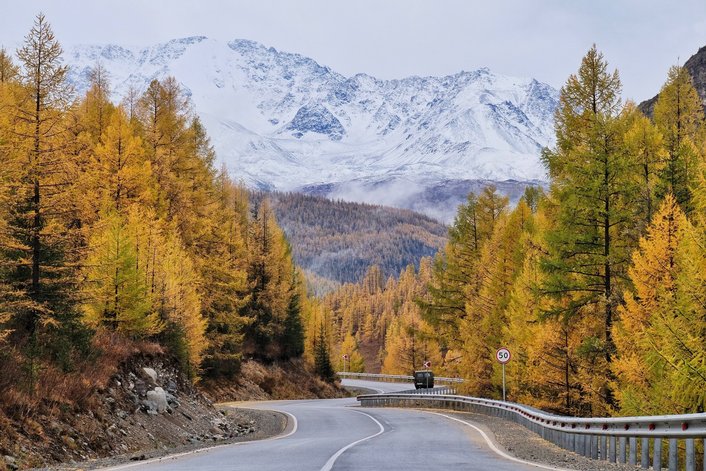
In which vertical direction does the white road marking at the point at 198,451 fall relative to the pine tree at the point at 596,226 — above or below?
below

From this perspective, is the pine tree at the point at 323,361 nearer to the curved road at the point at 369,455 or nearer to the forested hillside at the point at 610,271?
the forested hillside at the point at 610,271

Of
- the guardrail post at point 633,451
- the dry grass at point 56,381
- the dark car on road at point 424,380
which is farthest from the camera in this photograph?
the dark car on road at point 424,380

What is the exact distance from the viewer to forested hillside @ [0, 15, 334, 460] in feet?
59.0

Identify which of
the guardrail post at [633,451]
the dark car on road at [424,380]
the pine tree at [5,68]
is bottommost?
the dark car on road at [424,380]

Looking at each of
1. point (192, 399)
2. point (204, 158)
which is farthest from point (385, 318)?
point (192, 399)

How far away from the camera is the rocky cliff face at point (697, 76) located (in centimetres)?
6931

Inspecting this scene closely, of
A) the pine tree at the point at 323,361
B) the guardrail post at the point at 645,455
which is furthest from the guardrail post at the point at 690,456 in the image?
the pine tree at the point at 323,361

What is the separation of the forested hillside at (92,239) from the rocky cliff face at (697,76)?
47.2 metres

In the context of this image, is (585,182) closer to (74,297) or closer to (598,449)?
(598,449)

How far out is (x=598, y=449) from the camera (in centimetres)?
1497

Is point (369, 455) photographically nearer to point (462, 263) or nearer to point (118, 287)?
point (118, 287)

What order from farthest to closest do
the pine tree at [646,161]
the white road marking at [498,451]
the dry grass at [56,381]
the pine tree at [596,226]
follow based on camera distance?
the pine tree at [646,161]
the pine tree at [596,226]
the dry grass at [56,381]
the white road marking at [498,451]

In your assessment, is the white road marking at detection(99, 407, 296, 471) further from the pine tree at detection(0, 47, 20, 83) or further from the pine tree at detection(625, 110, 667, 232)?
the pine tree at detection(0, 47, 20, 83)

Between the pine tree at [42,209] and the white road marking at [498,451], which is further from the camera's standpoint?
the pine tree at [42,209]
